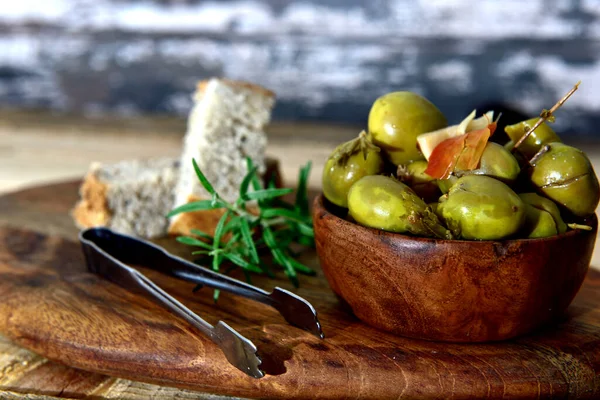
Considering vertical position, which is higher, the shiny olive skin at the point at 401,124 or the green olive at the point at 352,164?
the shiny olive skin at the point at 401,124

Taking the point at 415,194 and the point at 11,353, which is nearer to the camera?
the point at 415,194

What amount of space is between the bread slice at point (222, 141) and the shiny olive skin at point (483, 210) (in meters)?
0.89

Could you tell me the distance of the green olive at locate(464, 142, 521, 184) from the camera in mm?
1113

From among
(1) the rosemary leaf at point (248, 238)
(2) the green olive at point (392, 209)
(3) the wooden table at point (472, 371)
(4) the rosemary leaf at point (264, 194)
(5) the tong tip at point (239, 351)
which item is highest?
(2) the green olive at point (392, 209)

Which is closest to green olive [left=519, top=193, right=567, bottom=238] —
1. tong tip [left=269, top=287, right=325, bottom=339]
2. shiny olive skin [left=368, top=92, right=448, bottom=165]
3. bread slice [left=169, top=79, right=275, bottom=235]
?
shiny olive skin [left=368, top=92, right=448, bottom=165]

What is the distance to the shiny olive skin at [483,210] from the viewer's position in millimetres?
1021

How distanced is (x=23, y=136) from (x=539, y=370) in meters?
3.66

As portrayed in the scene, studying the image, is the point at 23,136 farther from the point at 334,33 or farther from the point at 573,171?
the point at 573,171

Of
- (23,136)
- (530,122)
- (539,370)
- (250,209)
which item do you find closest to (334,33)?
(23,136)

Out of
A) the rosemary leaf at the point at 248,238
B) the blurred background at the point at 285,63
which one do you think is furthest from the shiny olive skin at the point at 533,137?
the blurred background at the point at 285,63

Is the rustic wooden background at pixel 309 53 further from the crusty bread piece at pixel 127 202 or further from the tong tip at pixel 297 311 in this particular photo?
the tong tip at pixel 297 311

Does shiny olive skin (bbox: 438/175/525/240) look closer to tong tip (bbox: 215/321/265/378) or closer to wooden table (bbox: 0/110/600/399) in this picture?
wooden table (bbox: 0/110/600/399)

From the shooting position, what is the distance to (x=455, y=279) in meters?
1.04

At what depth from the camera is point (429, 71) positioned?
3.86 meters
